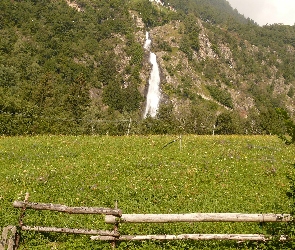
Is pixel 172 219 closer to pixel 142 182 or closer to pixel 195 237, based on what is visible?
pixel 195 237

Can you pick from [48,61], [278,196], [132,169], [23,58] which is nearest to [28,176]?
[132,169]

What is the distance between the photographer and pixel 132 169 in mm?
23156

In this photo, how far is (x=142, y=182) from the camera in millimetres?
20594

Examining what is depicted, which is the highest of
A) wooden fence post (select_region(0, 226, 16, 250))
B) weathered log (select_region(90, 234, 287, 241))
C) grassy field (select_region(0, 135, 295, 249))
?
grassy field (select_region(0, 135, 295, 249))

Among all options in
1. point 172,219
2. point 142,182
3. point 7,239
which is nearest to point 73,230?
point 7,239

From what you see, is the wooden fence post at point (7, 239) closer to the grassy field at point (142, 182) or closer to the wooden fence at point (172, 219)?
the wooden fence at point (172, 219)

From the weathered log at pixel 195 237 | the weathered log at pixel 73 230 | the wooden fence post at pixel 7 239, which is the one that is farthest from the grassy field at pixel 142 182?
the wooden fence post at pixel 7 239

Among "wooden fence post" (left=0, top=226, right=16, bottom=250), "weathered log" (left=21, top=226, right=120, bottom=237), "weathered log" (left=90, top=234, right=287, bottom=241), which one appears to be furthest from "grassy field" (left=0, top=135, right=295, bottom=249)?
"wooden fence post" (left=0, top=226, right=16, bottom=250)

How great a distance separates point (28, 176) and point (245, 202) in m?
13.3

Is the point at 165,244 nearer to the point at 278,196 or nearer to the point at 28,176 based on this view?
the point at 278,196

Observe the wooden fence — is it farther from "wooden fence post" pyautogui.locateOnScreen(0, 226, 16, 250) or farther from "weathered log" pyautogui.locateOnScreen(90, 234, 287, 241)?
"wooden fence post" pyautogui.locateOnScreen(0, 226, 16, 250)

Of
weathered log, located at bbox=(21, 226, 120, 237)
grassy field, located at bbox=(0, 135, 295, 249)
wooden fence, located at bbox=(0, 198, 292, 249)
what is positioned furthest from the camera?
grassy field, located at bbox=(0, 135, 295, 249)

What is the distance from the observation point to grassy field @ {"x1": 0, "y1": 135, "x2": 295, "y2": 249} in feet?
48.8

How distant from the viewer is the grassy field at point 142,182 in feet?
48.8
